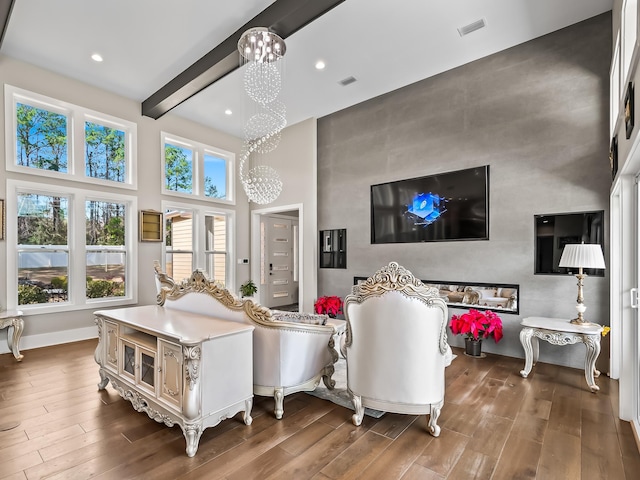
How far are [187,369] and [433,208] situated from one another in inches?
153

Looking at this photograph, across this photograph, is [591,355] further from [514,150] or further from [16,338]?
[16,338]

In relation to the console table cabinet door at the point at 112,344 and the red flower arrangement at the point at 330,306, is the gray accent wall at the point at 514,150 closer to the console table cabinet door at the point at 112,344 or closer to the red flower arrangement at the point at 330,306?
the red flower arrangement at the point at 330,306

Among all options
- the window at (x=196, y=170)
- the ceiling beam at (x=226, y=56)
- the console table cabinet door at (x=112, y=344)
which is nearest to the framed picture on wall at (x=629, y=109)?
the ceiling beam at (x=226, y=56)

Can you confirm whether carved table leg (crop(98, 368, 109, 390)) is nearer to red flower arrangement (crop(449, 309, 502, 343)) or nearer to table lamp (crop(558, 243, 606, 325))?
red flower arrangement (crop(449, 309, 502, 343))

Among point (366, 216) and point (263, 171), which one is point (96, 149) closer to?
point (263, 171)

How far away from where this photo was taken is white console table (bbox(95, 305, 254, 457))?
209 centimetres

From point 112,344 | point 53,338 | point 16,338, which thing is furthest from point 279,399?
point 53,338

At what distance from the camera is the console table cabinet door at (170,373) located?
2.15 metres

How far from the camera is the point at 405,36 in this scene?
394cm

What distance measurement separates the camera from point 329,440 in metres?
2.24

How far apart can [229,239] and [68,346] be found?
3.28m

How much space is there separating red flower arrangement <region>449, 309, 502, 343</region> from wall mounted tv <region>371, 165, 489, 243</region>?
99 centimetres

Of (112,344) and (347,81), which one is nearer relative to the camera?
(112,344)

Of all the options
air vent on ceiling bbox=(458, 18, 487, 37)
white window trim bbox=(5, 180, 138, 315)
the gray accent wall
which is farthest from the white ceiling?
white window trim bbox=(5, 180, 138, 315)
